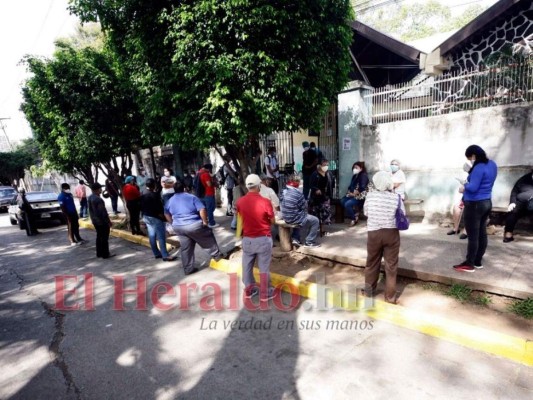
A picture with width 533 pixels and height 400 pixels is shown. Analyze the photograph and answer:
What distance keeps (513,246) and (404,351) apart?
3.50m

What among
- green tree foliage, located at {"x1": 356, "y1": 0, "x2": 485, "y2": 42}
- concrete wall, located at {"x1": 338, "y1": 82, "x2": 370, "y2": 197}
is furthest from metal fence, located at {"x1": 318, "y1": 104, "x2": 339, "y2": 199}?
green tree foliage, located at {"x1": 356, "y1": 0, "x2": 485, "y2": 42}

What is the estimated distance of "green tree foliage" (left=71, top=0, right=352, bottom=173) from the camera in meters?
4.64

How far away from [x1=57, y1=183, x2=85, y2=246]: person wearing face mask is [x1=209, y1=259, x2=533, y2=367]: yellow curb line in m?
7.26

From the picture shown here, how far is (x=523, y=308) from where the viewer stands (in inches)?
143

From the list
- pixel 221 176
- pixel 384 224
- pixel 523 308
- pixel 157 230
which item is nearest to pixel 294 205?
pixel 384 224

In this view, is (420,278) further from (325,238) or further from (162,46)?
(162,46)

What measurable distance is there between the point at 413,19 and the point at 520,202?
1648 inches

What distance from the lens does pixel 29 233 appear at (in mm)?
10930

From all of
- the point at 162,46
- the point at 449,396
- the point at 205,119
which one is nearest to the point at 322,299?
the point at 449,396

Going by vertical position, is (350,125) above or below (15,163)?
below

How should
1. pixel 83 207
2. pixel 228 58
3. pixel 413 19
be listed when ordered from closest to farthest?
pixel 228 58 → pixel 83 207 → pixel 413 19

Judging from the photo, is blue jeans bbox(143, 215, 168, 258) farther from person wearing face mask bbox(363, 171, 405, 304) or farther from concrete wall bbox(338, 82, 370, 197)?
concrete wall bbox(338, 82, 370, 197)

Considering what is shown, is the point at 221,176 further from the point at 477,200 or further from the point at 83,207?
the point at 477,200

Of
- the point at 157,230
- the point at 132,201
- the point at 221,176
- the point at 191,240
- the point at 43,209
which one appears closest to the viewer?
the point at 191,240
